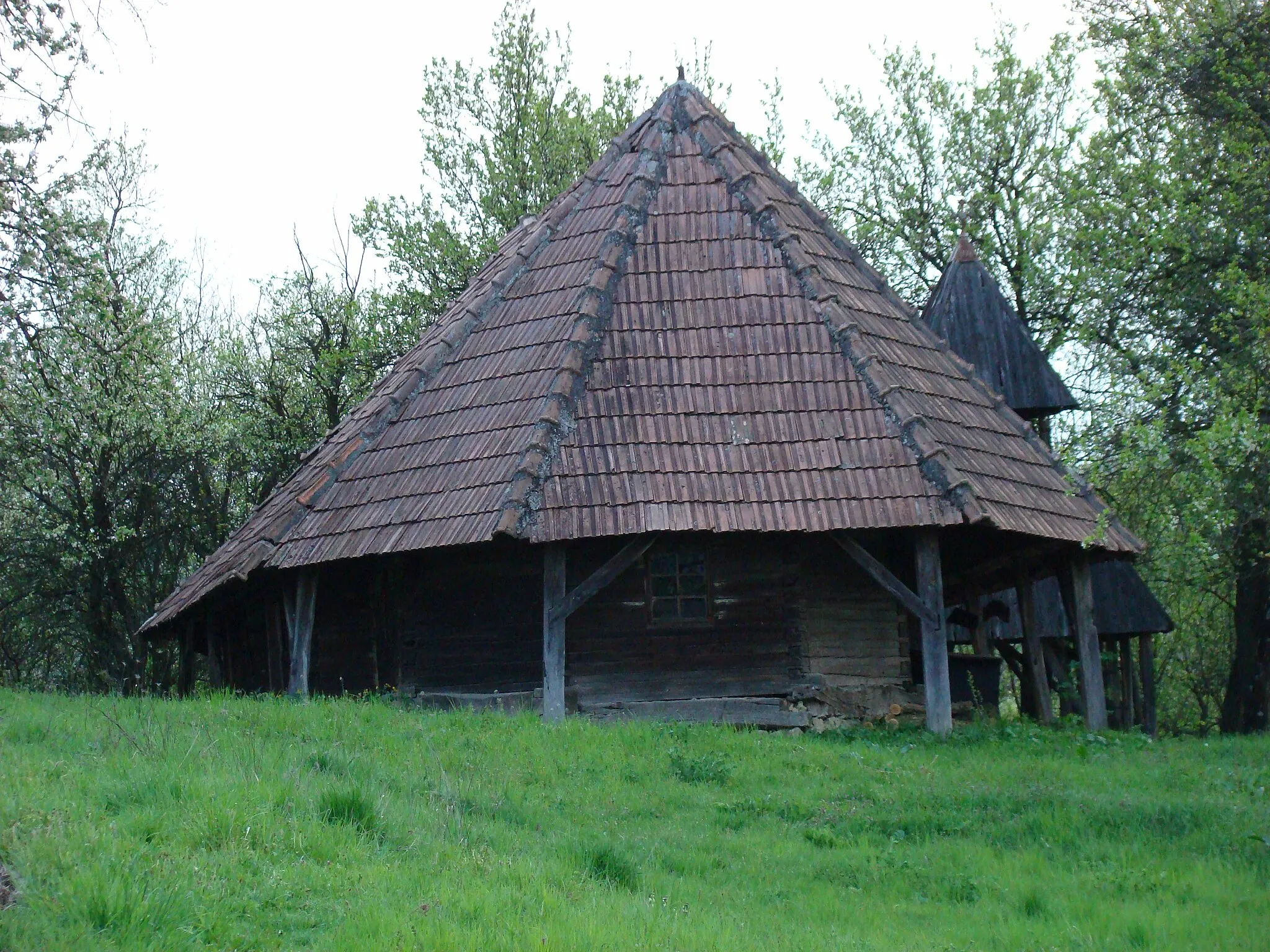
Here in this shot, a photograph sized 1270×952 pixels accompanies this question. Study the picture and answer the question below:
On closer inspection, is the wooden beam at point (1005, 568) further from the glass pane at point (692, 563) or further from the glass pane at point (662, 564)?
the glass pane at point (662, 564)

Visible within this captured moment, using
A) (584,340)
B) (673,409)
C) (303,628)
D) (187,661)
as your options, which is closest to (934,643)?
(673,409)

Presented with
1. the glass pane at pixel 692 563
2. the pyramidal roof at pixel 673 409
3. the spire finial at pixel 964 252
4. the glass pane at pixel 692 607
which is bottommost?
the glass pane at pixel 692 607

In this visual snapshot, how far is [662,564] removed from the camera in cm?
1463

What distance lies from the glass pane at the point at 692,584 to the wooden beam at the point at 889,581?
1636 mm

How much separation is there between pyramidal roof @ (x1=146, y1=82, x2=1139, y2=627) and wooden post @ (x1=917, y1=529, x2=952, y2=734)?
0.66 m

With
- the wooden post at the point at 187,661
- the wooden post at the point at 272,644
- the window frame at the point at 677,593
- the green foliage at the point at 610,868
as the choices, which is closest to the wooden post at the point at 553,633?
the window frame at the point at 677,593

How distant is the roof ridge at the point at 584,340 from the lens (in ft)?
43.8

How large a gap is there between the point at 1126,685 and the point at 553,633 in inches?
623

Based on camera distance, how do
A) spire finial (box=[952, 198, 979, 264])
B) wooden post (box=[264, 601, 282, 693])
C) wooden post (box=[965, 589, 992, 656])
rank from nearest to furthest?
wooden post (box=[264, 601, 282, 693]) < wooden post (box=[965, 589, 992, 656]) < spire finial (box=[952, 198, 979, 264])

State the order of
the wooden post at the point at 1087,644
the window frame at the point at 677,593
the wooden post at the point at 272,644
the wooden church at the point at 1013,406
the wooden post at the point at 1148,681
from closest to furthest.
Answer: the window frame at the point at 677,593
the wooden post at the point at 1087,644
the wooden post at the point at 272,644
the wooden church at the point at 1013,406
the wooden post at the point at 1148,681

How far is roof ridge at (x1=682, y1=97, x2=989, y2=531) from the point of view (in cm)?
1350

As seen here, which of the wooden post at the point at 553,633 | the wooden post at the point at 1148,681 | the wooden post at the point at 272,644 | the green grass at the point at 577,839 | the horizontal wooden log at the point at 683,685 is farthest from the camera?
the wooden post at the point at 1148,681

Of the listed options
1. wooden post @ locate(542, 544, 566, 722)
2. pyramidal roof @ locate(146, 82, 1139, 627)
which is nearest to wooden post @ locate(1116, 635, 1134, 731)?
pyramidal roof @ locate(146, 82, 1139, 627)

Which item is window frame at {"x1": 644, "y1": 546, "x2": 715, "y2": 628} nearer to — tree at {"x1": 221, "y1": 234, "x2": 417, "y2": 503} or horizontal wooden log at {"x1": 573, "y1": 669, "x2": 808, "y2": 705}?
horizontal wooden log at {"x1": 573, "y1": 669, "x2": 808, "y2": 705}
